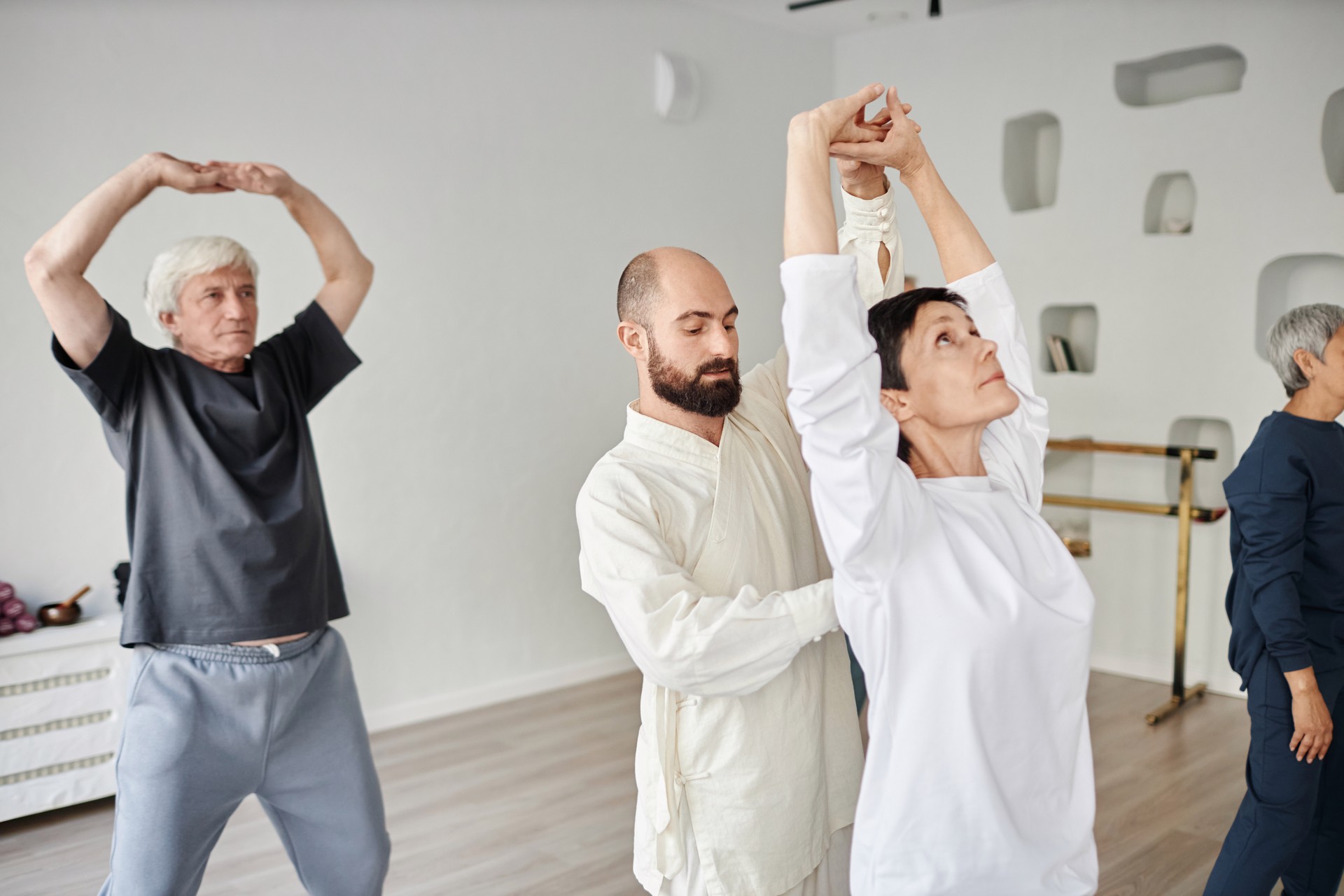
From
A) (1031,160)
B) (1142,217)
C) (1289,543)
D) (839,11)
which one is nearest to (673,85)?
(839,11)

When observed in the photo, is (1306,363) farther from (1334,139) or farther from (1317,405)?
(1334,139)

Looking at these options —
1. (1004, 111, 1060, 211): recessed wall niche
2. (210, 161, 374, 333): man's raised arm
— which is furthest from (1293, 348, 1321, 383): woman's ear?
(1004, 111, 1060, 211): recessed wall niche

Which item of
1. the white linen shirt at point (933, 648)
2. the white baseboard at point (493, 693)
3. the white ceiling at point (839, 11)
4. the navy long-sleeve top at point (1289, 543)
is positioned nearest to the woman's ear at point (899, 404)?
the white linen shirt at point (933, 648)

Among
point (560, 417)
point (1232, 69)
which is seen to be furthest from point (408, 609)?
point (1232, 69)

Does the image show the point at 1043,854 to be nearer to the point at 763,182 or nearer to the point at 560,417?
the point at 560,417

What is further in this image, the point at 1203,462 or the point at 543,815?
the point at 1203,462

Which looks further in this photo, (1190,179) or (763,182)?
(763,182)

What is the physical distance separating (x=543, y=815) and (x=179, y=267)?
1944 millimetres

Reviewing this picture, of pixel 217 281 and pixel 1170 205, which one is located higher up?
pixel 1170 205

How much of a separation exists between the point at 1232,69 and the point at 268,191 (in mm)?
4082

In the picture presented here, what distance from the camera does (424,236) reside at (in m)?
4.17

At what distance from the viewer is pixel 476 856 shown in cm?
295

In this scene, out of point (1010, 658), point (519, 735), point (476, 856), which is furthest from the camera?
point (519, 735)

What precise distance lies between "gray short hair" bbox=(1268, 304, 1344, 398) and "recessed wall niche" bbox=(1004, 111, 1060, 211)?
2830 mm
